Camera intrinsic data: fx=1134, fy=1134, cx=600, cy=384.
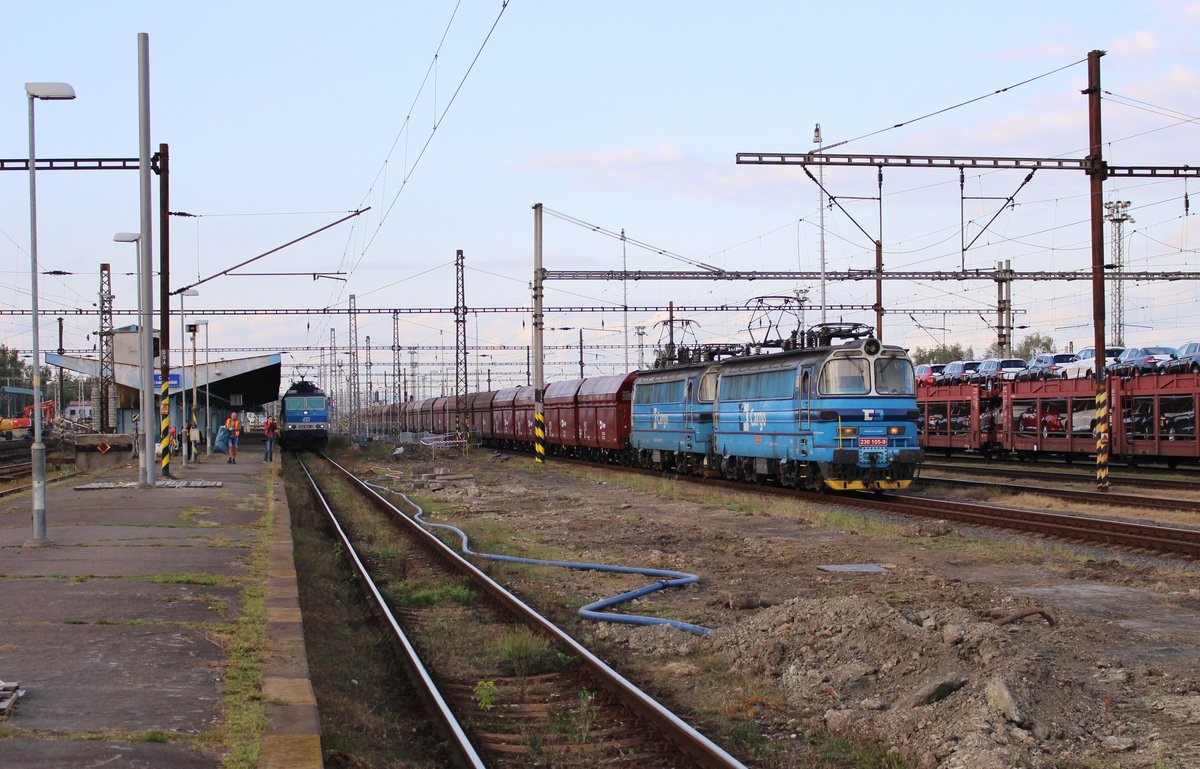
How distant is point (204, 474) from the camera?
35.2 meters

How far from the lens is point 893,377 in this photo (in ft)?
78.2

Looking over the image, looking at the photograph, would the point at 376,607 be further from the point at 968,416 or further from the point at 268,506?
the point at 968,416

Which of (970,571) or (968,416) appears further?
(968,416)

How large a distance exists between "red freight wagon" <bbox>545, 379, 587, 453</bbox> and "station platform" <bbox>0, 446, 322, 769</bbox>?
92.7ft

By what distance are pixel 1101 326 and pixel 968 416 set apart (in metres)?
18.8

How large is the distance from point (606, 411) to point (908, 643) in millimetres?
32894

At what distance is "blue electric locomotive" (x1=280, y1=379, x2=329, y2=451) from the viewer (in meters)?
61.8

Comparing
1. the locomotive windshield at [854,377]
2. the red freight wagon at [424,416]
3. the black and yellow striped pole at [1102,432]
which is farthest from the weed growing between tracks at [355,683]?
the red freight wagon at [424,416]

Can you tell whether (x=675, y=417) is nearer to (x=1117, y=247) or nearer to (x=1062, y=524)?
(x=1062, y=524)

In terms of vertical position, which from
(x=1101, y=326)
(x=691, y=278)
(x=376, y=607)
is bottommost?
(x=376, y=607)

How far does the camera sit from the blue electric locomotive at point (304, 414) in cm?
6184

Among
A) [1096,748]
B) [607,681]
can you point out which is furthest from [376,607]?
[1096,748]

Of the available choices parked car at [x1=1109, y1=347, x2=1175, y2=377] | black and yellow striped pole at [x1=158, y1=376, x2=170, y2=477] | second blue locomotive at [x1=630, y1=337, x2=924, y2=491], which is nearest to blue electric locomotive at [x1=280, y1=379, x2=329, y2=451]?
black and yellow striped pole at [x1=158, y1=376, x2=170, y2=477]

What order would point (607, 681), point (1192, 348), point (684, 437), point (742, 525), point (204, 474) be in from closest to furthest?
point (607, 681) → point (742, 525) → point (684, 437) → point (204, 474) → point (1192, 348)
